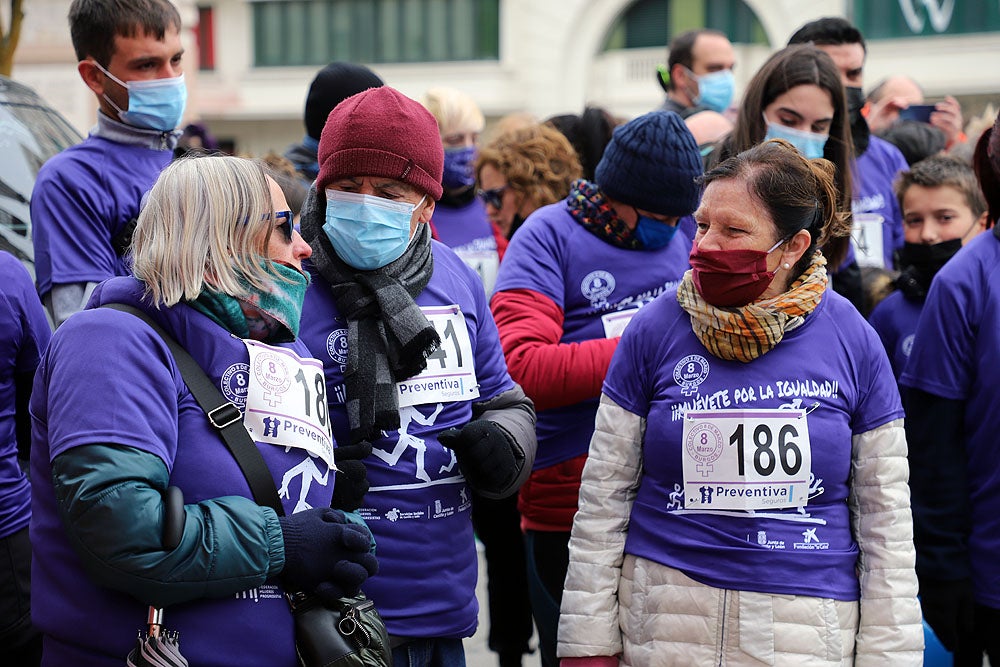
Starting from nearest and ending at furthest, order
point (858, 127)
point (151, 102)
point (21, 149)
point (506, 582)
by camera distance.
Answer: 1. point (151, 102)
2. point (21, 149)
3. point (858, 127)
4. point (506, 582)

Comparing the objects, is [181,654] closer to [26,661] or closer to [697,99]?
[26,661]

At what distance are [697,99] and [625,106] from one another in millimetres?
27101

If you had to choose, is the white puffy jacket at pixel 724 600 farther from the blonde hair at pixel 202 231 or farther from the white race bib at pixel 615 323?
the blonde hair at pixel 202 231

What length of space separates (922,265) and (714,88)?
1.93 m

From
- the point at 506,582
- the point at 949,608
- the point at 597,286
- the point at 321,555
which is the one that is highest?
the point at 597,286

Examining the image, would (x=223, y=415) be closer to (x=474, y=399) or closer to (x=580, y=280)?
(x=474, y=399)

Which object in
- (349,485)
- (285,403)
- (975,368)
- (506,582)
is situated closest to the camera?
(285,403)

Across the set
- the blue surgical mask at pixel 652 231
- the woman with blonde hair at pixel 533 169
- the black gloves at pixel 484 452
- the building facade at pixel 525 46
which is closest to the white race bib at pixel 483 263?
the woman with blonde hair at pixel 533 169

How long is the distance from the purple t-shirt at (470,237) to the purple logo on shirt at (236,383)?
3172 mm

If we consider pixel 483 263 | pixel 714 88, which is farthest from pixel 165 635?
pixel 714 88

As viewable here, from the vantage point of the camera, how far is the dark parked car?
4.15m

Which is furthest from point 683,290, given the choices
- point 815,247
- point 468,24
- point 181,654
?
point 468,24

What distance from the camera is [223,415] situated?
242cm

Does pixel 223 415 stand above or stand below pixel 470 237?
above
